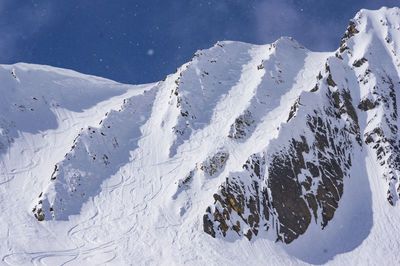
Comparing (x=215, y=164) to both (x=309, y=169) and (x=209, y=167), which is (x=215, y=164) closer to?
(x=209, y=167)

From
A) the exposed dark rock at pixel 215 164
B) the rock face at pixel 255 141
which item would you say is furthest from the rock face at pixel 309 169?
the exposed dark rock at pixel 215 164

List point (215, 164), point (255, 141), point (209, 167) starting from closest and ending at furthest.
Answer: point (209, 167)
point (215, 164)
point (255, 141)

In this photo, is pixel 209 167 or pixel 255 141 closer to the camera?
pixel 209 167

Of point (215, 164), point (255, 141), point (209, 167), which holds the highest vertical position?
point (255, 141)

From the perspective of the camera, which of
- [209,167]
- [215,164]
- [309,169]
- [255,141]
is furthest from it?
[255,141]

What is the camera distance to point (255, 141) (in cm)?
4194

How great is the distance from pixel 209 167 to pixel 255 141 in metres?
6.86

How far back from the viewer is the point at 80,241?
101ft

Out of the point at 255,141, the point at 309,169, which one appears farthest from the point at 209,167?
the point at 309,169

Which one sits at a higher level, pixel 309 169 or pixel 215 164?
pixel 309 169

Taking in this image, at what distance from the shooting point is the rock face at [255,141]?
3412cm

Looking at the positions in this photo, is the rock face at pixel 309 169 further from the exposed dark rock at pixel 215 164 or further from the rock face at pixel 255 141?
the exposed dark rock at pixel 215 164

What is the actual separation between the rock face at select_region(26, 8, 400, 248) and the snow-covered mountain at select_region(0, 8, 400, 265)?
153 mm

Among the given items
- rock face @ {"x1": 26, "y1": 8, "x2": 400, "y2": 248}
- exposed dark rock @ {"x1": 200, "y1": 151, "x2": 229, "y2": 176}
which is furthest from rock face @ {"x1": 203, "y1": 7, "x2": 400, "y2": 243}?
exposed dark rock @ {"x1": 200, "y1": 151, "x2": 229, "y2": 176}
